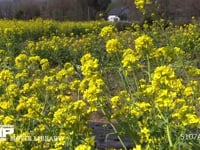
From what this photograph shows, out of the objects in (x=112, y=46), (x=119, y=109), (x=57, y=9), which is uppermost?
(x=112, y=46)

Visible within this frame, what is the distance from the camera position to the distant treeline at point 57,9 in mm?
30984

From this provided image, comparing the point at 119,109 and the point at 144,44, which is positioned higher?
the point at 144,44

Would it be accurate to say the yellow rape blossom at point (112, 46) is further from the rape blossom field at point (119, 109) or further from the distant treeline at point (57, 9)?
the distant treeline at point (57, 9)

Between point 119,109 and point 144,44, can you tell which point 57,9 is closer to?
point 144,44

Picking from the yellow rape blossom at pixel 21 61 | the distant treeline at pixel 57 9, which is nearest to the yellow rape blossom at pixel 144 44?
the yellow rape blossom at pixel 21 61

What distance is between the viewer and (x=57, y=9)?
31.9 meters

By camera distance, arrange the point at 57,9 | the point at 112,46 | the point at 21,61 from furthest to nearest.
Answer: the point at 57,9, the point at 21,61, the point at 112,46

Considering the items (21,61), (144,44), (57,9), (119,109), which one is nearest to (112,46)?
(144,44)

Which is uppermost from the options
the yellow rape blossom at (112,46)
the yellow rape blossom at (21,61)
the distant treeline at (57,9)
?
the yellow rape blossom at (112,46)

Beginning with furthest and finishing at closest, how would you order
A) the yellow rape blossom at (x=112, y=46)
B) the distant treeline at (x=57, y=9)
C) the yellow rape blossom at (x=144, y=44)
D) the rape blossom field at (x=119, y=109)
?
1. the distant treeline at (x=57, y=9)
2. the yellow rape blossom at (x=112, y=46)
3. the yellow rape blossom at (x=144, y=44)
4. the rape blossom field at (x=119, y=109)

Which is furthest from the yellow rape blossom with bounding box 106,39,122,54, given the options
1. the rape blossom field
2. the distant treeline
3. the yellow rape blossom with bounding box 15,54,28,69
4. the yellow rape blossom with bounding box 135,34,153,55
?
the distant treeline

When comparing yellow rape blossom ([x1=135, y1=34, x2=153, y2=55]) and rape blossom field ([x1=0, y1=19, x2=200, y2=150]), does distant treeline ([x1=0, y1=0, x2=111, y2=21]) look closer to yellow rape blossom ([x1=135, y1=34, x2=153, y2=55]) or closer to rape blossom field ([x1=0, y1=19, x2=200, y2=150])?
rape blossom field ([x1=0, y1=19, x2=200, y2=150])

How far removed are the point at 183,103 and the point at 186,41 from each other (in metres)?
5.84

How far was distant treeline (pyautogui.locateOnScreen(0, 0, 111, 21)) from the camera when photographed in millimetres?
30984
